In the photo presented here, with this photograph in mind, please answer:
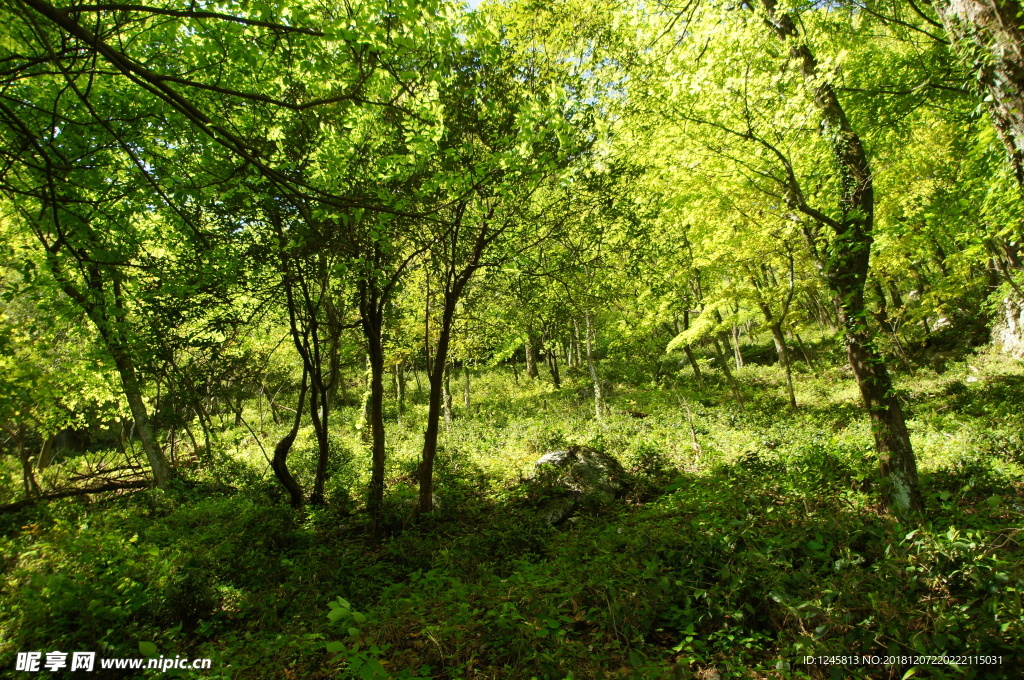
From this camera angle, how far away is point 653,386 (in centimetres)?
2364

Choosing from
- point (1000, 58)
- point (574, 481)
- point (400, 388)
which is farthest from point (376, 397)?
point (400, 388)

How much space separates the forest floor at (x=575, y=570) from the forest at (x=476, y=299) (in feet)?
0.17

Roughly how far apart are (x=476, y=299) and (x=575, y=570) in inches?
327

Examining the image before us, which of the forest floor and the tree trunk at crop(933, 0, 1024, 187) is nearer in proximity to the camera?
the tree trunk at crop(933, 0, 1024, 187)

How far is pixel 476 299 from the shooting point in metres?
12.8

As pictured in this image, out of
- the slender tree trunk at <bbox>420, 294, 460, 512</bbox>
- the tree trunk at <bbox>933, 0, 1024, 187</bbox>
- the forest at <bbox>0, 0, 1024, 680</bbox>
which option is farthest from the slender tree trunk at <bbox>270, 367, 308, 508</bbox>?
the tree trunk at <bbox>933, 0, 1024, 187</bbox>

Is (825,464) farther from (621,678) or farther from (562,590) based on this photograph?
(621,678)

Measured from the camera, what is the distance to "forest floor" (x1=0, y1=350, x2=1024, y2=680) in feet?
12.1

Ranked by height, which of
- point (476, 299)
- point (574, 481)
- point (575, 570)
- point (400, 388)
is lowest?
point (575, 570)

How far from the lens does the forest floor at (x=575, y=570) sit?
145 inches

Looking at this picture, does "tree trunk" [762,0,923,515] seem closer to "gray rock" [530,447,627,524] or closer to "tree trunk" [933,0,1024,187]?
"tree trunk" [933,0,1024,187]

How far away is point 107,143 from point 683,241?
48.4ft

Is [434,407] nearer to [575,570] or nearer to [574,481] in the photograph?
[574,481]

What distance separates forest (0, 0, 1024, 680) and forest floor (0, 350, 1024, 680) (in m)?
0.05
